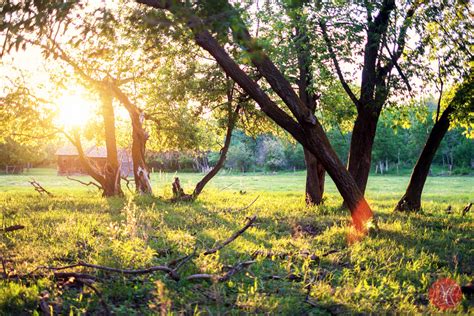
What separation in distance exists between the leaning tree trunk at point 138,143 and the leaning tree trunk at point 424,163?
36.4ft

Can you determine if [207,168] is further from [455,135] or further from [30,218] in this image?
[30,218]

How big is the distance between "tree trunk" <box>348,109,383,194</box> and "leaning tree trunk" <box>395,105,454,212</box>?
72.6 inches

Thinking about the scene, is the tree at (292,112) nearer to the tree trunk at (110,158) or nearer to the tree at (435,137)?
the tree at (435,137)

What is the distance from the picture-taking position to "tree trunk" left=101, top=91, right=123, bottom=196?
20859 millimetres

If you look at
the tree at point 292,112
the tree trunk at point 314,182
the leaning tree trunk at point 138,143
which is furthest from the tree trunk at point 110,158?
the tree at point 292,112

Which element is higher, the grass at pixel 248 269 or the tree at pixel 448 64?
the tree at pixel 448 64

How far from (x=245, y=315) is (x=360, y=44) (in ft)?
32.4

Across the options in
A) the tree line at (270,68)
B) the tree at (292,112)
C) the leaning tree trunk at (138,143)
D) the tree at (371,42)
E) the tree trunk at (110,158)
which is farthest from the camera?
the tree trunk at (110,158)

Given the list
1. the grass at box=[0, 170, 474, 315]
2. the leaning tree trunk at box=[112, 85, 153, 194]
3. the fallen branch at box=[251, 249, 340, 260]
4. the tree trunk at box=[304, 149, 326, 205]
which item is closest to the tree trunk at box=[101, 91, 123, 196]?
the leaning tree trunk at box=[112, 85, 153, 194]

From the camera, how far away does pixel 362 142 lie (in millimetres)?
13977

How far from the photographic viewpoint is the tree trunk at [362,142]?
1355 centimetres

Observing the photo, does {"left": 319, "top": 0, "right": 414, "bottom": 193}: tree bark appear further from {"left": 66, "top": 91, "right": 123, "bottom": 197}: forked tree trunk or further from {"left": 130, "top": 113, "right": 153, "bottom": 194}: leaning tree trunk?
{"left": 66, "top": 91, "right": 123, "bottom": 197}: forked tree trunk

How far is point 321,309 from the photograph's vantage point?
190 inches

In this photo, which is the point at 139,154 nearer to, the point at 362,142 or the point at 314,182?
the point at 314,182
